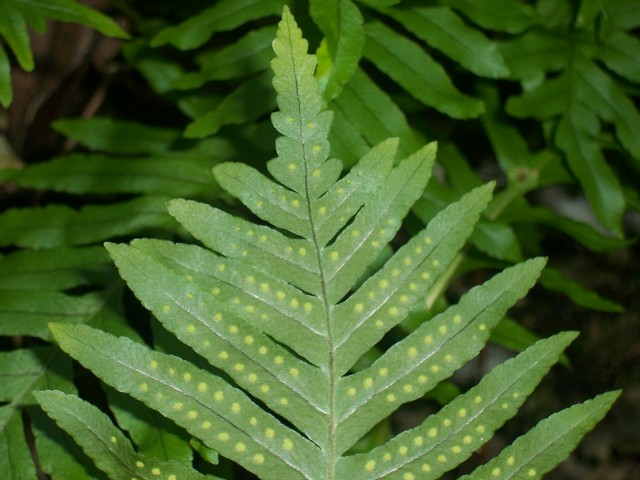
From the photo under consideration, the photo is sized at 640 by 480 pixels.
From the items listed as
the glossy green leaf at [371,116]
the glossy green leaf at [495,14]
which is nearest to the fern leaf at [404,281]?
the glossy green leaf at [371,116]

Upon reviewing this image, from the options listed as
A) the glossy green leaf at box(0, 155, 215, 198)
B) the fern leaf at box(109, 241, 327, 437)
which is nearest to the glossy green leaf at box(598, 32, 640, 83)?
the glossy green leaf at box(0, 155, 215, 198)

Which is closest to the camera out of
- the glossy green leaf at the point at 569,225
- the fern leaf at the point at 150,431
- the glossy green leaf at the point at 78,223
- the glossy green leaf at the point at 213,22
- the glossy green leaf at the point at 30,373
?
the fern leaf at the point at 150,431

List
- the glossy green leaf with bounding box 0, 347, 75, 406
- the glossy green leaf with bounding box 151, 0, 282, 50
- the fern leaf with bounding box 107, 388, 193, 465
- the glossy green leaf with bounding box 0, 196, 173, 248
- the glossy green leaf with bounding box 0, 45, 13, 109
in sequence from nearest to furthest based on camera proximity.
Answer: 1. the fern leaf with bounding box 107, 388, 193, 465
2. the glossy green leaf with bounding box 0, 347, 75, 406
3. the glossy green leaf with bounding box 0, 45, 13, 109
4. the glossy green leaf with bounding box 151, 0, 282, 50
5. the glossy green leaf with bounding box 0, 196, 173, 248

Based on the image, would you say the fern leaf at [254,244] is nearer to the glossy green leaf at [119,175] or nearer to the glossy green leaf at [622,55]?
the glossy green leaf at [119,175]

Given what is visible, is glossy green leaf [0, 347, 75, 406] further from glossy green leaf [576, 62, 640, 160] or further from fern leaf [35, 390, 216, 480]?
glossy green leaf [576, 62, 640, 160]

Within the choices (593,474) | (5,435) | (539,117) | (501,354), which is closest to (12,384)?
(5,435)

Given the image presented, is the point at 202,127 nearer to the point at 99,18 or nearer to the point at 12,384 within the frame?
the point at 99,18
